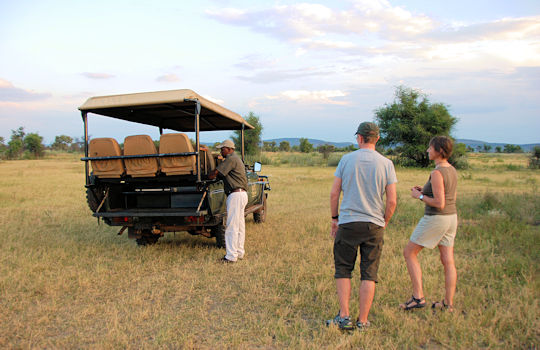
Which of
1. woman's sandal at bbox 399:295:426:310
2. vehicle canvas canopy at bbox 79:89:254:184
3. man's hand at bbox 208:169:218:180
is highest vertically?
vehicle canvas canopy at bbox 79:89:254:184

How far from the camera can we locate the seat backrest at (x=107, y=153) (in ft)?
20.3

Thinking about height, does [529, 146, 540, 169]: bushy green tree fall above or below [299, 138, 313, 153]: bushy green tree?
below

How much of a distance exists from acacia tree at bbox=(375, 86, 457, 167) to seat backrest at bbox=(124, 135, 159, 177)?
2893cm

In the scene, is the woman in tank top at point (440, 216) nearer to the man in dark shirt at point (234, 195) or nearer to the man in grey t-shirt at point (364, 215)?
the man in grey t-shirt at point (364, 215)

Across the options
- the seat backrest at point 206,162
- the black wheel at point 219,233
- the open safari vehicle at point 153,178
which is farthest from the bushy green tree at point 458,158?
the seat backrest at point 206,162

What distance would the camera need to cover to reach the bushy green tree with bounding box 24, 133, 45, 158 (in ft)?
152

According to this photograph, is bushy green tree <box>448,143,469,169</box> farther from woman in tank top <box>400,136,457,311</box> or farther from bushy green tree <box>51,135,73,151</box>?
bushy green tree <box>51,135,73,151</box>

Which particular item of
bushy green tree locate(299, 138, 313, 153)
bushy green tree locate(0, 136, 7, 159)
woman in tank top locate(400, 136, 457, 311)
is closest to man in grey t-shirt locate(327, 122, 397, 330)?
woman in tank top locate(400, 136, 457, 311)

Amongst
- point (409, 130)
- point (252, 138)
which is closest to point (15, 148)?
point (252, 138)

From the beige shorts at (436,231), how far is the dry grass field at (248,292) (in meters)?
0.71

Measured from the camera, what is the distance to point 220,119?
336 inches

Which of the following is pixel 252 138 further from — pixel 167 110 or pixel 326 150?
pixel 167 110

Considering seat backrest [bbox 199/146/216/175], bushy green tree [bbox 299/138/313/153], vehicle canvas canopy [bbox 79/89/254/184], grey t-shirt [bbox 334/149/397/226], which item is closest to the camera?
grey t-shirt [bbox 334/149/397/226]

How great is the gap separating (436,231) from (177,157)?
3683 mm
